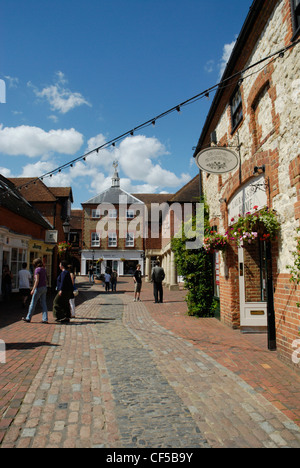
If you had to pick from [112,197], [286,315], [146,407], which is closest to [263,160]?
[286,315]

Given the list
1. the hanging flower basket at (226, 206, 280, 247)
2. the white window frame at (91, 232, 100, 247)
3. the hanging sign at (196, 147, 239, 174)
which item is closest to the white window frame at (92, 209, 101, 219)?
the white window frame at (91, 232, 100, 247)

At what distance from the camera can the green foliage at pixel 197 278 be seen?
9776mm

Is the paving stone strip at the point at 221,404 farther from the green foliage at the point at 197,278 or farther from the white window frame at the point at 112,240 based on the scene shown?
the white window frame at the point at 112,240

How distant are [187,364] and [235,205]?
164 inches

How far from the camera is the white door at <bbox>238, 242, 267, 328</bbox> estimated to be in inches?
295

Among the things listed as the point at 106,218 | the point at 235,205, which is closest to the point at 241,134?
the point at 235,205

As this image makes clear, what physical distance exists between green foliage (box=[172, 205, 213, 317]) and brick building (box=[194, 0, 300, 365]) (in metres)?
0.94

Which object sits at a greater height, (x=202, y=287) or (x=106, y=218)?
(x=106, y=218)

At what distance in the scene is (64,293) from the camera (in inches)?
352

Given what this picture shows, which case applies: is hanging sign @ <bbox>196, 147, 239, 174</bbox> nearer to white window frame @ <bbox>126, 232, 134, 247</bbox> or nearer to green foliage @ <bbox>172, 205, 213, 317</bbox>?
green foliage @ <bbox>172, 205, 213, 317</bbox>

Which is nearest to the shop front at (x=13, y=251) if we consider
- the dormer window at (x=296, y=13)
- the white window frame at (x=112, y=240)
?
the dormer window at (x=296, y=13)

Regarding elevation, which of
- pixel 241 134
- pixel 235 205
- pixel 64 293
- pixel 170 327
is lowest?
pixel 170 327

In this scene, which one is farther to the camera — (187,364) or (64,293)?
(64,293)
